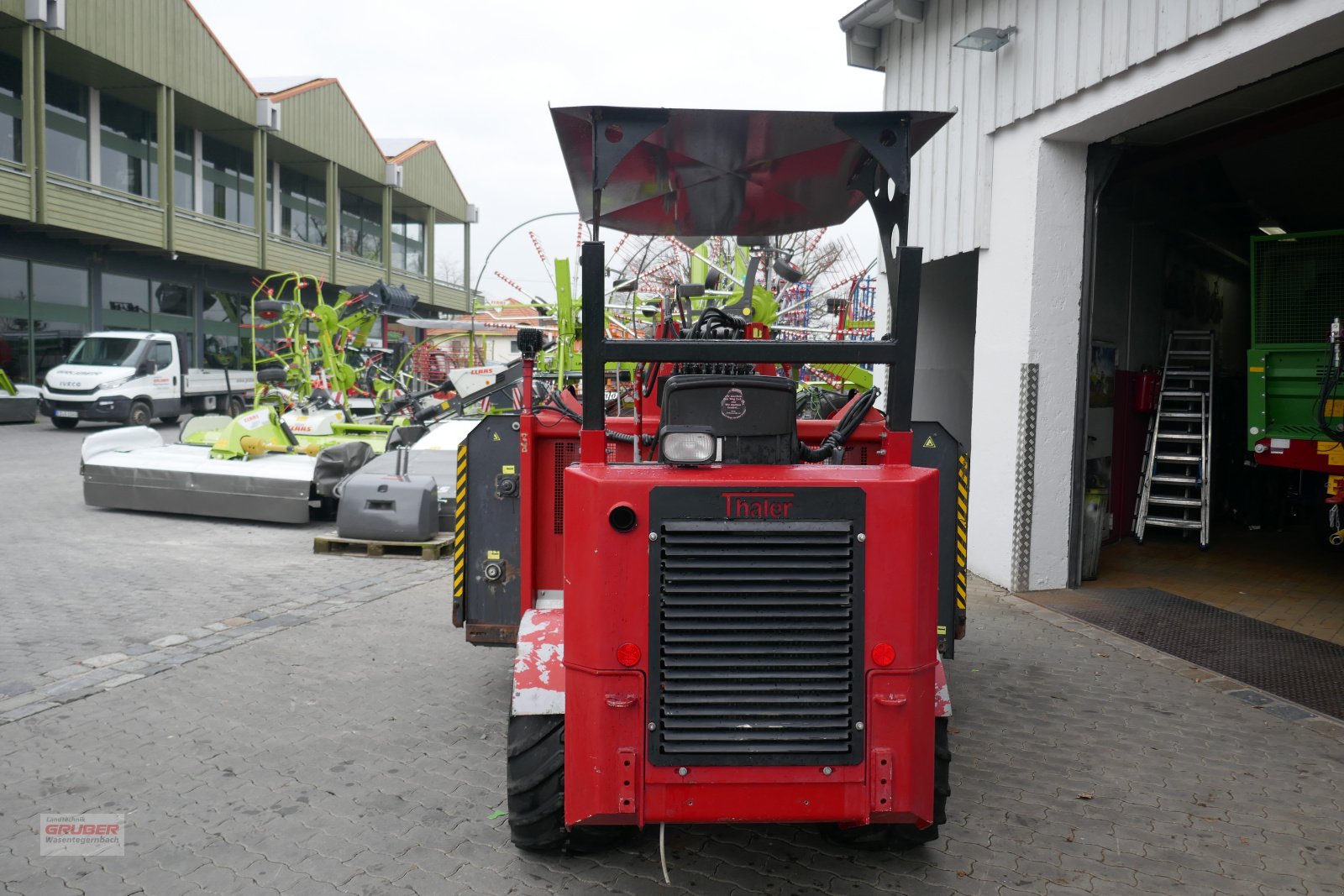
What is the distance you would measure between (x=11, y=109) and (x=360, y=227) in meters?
16.5

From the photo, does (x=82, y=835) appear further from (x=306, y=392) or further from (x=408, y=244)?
(x=408, y=244)

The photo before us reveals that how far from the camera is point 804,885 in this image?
3.52m

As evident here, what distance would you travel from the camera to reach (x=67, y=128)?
24.8 metres

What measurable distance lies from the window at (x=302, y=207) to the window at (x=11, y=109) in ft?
34.7

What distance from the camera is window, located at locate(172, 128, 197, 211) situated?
28.8 metres

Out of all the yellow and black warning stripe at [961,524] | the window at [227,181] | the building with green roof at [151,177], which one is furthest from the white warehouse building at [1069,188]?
the window at [227,181]

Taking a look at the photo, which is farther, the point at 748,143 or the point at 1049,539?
the point at 1049,539

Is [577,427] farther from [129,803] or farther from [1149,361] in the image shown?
[1149,361]

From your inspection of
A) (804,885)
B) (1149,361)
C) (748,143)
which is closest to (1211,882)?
(804,885)

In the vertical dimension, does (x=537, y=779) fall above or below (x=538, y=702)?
below

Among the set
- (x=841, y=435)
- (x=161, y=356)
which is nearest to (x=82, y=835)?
(x=841, y=435)

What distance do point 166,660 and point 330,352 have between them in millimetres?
8653

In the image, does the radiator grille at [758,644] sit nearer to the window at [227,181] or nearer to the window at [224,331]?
the window at [224,331]

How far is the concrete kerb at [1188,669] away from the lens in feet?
17.7
